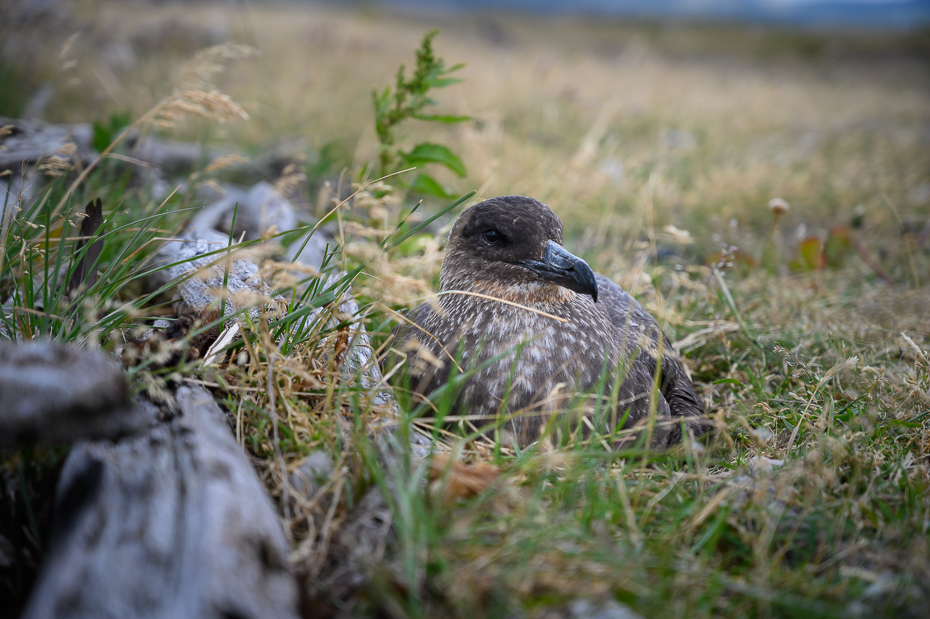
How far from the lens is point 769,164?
5.94m

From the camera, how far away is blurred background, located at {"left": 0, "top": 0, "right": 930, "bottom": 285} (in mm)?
4262

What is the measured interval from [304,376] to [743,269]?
3.13m

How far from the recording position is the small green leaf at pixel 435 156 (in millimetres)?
2572

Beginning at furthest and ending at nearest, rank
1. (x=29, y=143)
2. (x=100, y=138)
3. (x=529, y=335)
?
(x=100, y=138) → (x=29, y=143) → (x=529, y=335)

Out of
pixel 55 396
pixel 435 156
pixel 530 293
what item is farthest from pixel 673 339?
pixel 55 396

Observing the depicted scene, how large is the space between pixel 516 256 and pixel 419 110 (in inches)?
A: 34.3

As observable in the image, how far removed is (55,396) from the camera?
1099 mm

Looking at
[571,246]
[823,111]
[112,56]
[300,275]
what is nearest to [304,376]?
[300,275]

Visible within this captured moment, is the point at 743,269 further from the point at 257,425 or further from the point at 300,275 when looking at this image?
the point at 257,425

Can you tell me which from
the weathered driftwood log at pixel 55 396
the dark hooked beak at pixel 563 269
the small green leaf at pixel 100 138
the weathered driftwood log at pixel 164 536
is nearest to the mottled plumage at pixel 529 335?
the dark hooked beak at pixel 563 269

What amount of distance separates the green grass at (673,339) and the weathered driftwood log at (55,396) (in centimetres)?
29

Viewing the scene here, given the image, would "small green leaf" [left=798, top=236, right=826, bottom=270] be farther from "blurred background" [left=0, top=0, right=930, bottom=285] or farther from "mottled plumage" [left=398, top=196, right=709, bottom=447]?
"mottled plumage" [left=398, top=196, right=709, bottom=447]

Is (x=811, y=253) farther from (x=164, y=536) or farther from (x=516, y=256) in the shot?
(x=164, y=536)

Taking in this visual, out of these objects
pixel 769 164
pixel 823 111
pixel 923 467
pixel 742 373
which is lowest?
pixel 742 373
